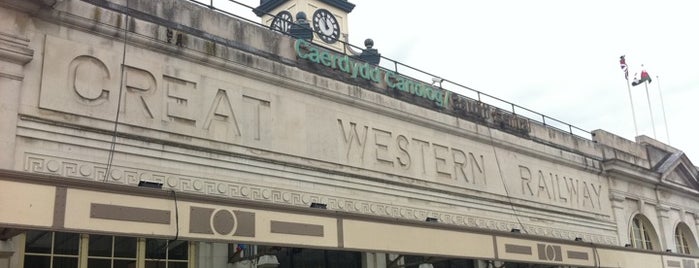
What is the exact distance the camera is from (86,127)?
12930 mm

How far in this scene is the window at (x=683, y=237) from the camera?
101 ft

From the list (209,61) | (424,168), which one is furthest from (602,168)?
(209,61)

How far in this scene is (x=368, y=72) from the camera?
19.3 metres

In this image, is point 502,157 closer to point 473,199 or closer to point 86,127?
point 473,199

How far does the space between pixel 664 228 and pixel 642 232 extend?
1115 mm

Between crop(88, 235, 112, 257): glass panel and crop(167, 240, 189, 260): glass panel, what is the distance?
133 centimetres

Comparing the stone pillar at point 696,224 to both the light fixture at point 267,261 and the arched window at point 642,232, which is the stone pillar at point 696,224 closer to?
the arched window at point 642,232

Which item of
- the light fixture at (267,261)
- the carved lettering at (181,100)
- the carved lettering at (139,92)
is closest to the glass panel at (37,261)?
the carved lettering at (139,92)

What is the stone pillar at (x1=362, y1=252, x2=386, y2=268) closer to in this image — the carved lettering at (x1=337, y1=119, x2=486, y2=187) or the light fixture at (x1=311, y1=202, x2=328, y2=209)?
the light fixture at (x1=311, y1=202, x2=328, y2=209)

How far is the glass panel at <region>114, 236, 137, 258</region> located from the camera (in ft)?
42.5

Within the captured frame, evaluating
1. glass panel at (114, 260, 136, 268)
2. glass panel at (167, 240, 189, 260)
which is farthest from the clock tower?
glass panel at (114, 260, 136, 268)

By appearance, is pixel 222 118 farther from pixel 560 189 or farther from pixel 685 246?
pixel 685 246

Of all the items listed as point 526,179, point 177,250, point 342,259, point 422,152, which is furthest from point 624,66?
point 177,250

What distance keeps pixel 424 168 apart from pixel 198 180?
772cm
